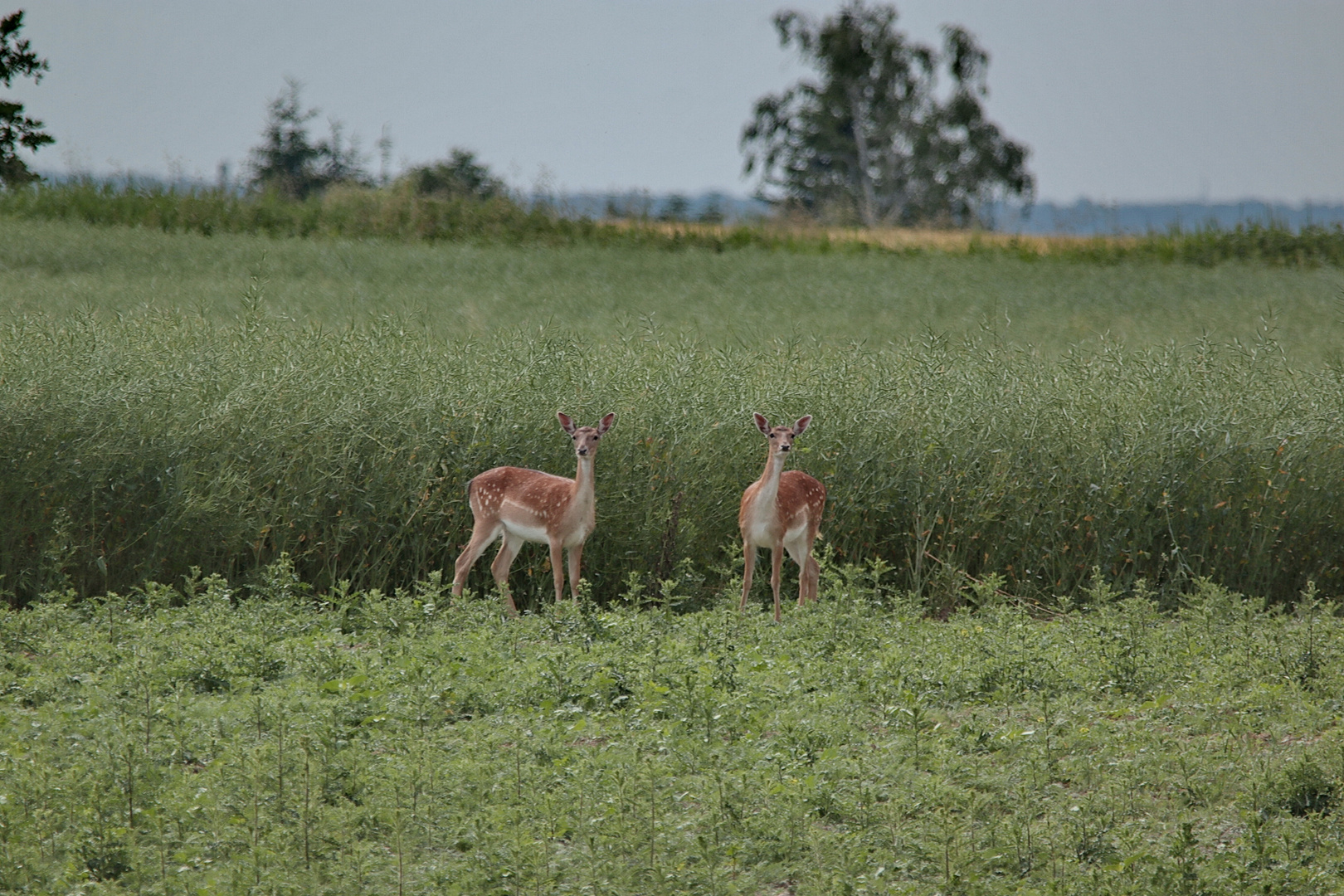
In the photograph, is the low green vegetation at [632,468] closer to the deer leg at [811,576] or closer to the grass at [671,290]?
the deer leg at [811,576]

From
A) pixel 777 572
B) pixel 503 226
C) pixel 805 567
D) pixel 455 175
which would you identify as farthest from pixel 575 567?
pixel 455 175

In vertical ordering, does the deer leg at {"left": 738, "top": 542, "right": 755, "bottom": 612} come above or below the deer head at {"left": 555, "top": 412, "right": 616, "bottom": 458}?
below

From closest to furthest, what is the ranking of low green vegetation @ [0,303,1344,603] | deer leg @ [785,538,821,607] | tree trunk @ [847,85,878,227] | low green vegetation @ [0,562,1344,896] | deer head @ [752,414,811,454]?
1. low green vegetation @ [0,562,1344,896]
2. deer head @ [752,414,811,454]
3. deer leg @ [785,538,821,607]
4. low green vegetation @ [0,303,1344,603]
5. tree trunk @ [847,85,878,227]

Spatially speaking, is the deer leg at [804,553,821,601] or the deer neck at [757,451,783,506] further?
the deer leg at [804,553,821,601]

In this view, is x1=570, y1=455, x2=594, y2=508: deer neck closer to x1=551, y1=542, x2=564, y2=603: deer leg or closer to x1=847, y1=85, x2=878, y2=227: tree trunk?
x1=551, y1=542, x2=564, y2=603: deer leg

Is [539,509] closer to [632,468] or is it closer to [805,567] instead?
[632,468]

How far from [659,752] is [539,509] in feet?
9.37

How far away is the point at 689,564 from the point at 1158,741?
Result: 3771 mm

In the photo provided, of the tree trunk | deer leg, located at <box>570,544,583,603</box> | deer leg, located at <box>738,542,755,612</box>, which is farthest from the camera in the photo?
the tree trunk

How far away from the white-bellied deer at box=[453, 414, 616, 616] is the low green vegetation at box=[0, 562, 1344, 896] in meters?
0.71

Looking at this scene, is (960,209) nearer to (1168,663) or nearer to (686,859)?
(1168,663)

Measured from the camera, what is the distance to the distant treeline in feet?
85.3

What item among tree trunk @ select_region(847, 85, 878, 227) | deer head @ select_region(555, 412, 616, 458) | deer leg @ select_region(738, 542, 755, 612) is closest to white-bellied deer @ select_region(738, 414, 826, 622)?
deer leg @ select_region(738, 542, 755, 612)

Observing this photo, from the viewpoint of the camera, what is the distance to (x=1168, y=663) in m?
7.12
